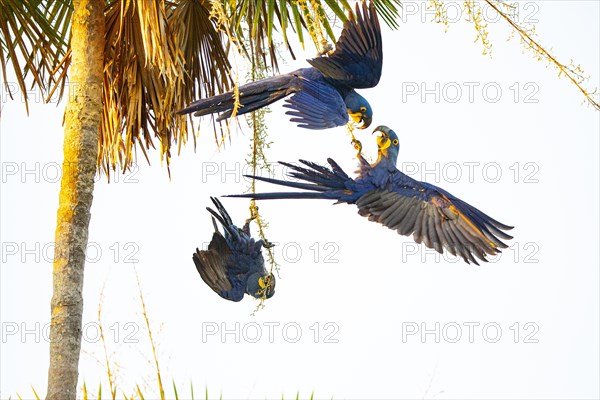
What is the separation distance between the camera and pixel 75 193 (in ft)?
14.1

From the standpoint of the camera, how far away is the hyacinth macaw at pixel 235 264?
360 cm

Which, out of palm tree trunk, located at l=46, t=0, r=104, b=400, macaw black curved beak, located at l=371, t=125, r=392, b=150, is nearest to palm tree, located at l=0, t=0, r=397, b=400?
palm tree trunk, located at l=46, t=0, r=104, b=400

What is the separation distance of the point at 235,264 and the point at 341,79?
2.49 ft

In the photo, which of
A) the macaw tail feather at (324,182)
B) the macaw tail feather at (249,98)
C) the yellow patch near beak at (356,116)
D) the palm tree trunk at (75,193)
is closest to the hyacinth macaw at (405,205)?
the macaw tail feather at (324,182)

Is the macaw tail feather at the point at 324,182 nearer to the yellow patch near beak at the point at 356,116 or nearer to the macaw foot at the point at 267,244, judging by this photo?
the yellow patch near beak at the point at 356,116

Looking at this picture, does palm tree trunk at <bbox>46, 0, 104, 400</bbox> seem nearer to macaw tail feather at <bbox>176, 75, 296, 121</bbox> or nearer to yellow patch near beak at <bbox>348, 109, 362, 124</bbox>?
macaw tail feather at <bbox>176, 75, 296, 121</bbox>

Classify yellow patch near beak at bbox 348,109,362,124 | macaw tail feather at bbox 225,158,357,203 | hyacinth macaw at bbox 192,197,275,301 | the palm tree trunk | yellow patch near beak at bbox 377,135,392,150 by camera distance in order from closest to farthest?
1. macaw tail feather at bbox 225,158,357,203
2. yellow patch near beak at bbox 377,135,392,150
3. yellow patch near beak at bbox 348,109,362,124
4. hyacinth macaw at bbox 192,197,275,301
5. the palm tree trunk

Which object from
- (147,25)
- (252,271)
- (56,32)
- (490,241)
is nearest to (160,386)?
(252,271)

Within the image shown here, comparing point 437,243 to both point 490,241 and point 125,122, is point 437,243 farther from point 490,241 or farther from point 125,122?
point 125,122

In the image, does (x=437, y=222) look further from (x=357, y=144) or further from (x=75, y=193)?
(x=75, y=193)

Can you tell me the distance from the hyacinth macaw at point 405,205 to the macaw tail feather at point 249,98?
0.33m

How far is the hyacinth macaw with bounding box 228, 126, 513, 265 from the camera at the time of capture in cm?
313

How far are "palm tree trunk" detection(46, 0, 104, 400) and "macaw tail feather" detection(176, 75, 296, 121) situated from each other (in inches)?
43.9

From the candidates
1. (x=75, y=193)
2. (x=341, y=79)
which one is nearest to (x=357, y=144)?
(x=341, y=79)
